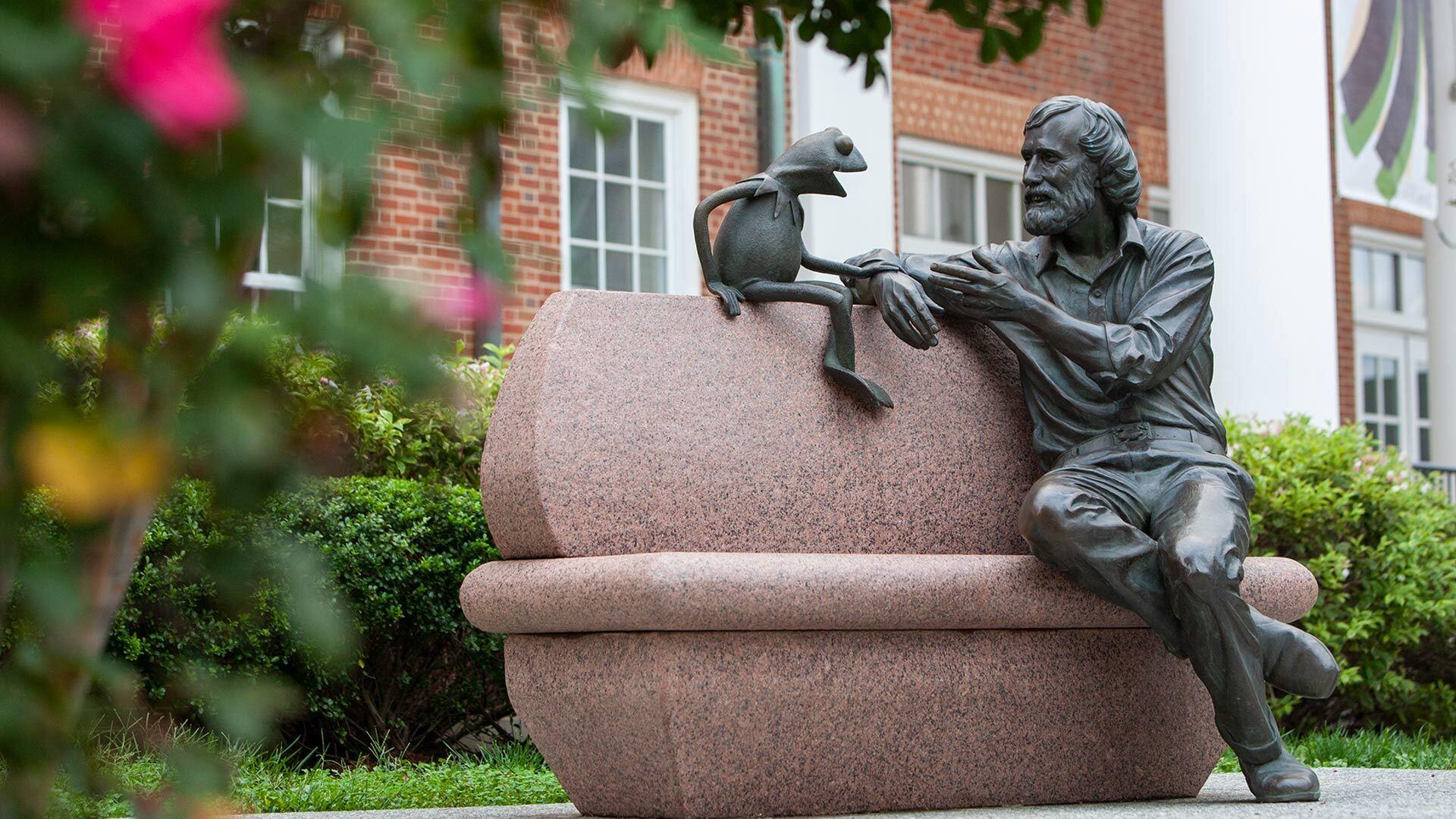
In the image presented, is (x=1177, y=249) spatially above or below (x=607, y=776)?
above

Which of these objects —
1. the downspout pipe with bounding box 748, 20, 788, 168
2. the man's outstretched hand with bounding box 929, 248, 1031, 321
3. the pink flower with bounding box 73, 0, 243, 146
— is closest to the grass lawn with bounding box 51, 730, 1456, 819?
the man's outstretched hand with bounding box 929, 248, 1031, 321

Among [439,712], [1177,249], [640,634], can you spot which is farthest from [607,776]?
[439,712]

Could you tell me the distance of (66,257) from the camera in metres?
0.82

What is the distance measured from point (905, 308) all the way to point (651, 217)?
6.91 m

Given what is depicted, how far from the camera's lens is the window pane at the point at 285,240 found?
83 centimetres

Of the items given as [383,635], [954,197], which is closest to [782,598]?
[383,635]

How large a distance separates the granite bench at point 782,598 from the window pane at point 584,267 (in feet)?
21.0

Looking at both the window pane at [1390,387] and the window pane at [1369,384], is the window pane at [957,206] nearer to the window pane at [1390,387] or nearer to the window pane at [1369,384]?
the window pane at [1369,384]

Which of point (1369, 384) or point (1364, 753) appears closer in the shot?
point (1364, 753)

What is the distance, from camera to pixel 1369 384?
1530 cm

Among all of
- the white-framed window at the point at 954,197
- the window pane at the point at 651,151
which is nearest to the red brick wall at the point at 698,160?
the window pane at the point at 651,151

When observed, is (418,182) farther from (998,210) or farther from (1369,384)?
(1369,384)

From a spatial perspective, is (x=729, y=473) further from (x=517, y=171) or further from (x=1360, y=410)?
(x=1360, y=410)

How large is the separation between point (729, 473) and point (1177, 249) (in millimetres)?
1182
